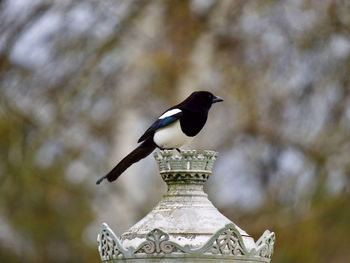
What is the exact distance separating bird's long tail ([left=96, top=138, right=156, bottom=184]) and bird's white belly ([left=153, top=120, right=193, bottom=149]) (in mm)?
46

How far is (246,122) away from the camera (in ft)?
41.7

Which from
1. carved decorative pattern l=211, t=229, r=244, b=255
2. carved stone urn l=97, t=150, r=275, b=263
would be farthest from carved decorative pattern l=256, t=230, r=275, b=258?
carved decorative pattern l=211, t=229, r=244, b=255

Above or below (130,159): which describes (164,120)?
above

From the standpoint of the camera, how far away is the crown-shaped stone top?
3443mm

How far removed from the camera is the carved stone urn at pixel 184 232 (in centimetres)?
320

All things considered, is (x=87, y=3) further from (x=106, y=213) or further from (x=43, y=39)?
(x=106, y=213)

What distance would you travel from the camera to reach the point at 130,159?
4.40 meters

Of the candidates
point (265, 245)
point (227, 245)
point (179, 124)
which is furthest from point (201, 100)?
point (227, 245)

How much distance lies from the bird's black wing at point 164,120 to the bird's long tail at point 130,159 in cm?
3

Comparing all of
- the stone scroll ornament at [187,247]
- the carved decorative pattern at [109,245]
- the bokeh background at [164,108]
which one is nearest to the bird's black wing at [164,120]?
the carved decorative pattern at [109,245]

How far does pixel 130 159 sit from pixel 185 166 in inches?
38.5

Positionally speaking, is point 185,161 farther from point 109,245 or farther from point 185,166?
point 109,245

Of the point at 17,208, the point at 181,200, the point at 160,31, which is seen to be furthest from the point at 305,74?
the point at 181,200

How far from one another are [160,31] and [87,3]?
1.08 meters
